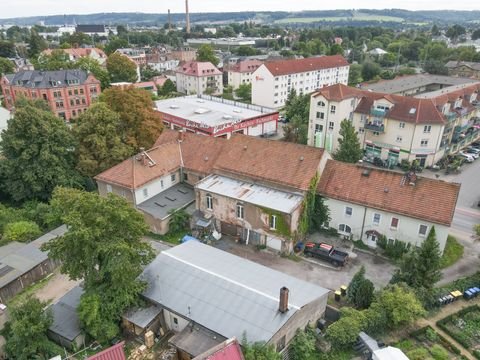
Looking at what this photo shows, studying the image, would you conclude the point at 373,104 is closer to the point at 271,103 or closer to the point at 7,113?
the point at 271,103

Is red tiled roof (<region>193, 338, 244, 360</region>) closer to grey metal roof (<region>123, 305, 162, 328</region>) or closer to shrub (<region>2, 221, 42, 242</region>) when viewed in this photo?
grey metal roof (<region>123, 305, 162, 328</region>)

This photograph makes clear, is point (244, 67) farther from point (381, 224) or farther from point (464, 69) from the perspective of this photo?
point (381, 224)

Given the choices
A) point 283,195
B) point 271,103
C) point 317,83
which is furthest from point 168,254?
point 317,83

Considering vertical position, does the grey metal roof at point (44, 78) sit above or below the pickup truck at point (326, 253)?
above

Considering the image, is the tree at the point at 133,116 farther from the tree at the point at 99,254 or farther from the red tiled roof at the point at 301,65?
the red tiled roof at the point at 301,65

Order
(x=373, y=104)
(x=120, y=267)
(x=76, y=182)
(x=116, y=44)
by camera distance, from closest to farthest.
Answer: (x=120, y=267)
(x=76, y=182)
(x=373, y=104)
(x=116, y=44)

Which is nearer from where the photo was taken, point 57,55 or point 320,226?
point 320,226

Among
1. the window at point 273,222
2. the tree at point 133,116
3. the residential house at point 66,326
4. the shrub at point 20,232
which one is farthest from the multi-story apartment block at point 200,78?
the residential house at point 66,326
